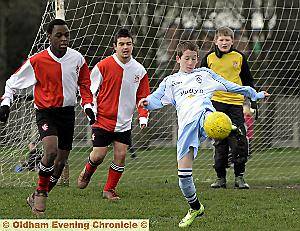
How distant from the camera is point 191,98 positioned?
7285 millimetres

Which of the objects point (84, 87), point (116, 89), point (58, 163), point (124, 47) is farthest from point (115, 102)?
point (58, 163)

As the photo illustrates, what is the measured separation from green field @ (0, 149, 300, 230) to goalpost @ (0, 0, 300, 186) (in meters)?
0.70

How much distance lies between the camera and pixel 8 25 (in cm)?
3444

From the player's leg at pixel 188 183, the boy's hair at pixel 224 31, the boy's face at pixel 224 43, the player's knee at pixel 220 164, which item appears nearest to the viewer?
the player's leg at pixel 188 183

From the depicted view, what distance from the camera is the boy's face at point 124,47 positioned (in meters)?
8.87

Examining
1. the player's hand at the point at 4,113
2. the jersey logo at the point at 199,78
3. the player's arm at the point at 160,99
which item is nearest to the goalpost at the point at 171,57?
the player's hand at the point at 4,113

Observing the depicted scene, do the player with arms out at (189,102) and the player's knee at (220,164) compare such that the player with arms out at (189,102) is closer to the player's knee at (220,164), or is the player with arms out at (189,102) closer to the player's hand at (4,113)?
the player's hand at (4,113)

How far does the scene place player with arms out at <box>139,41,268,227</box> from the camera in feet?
23.3

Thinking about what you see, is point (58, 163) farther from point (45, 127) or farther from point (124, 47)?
point (124, 47)

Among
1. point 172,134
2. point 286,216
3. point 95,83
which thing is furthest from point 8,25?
point 286,216

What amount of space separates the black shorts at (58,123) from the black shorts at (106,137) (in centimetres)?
118

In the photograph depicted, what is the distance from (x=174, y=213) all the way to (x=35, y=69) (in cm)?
189

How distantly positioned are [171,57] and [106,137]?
14.3ft

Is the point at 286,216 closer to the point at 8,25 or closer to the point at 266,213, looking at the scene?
the point at 266,213
